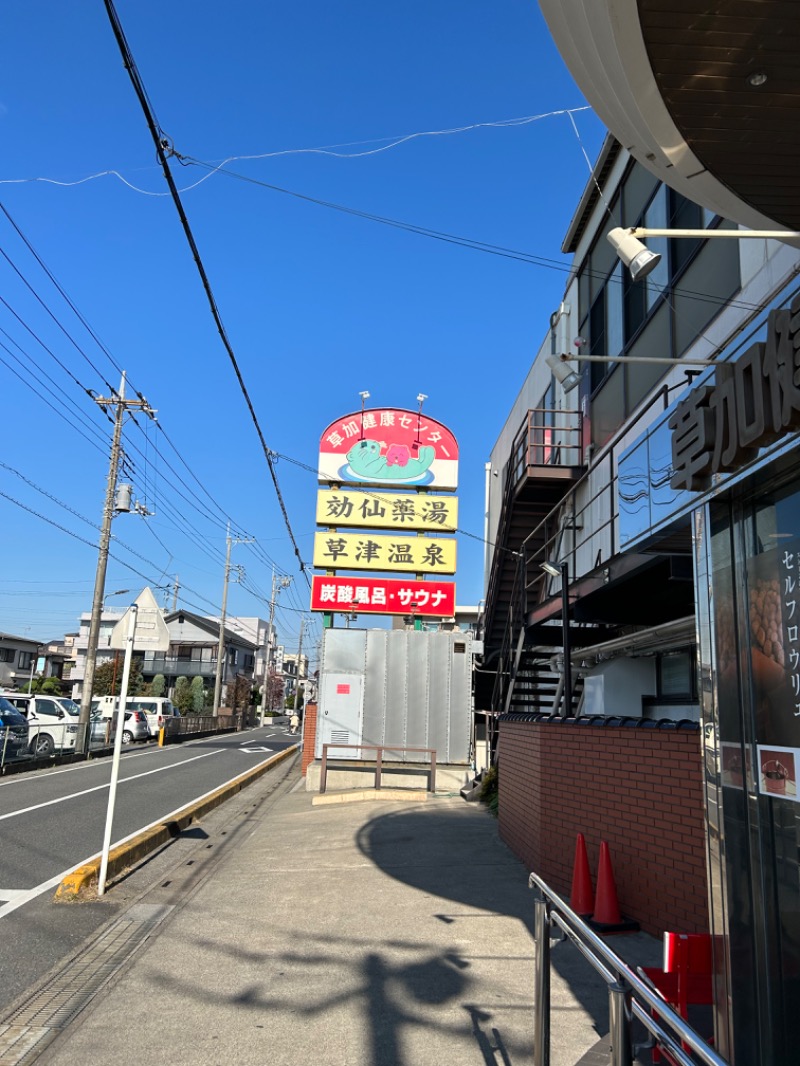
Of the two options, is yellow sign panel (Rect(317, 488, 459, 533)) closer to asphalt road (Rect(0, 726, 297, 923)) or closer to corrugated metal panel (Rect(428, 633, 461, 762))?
corrugated metal panel (Rect(428, 633, 461, 762))

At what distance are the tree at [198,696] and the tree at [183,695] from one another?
14.1 inches

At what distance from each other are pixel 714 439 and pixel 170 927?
5636mm

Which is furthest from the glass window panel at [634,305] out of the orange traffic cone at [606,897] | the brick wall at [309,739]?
the brick wall at [309,739]

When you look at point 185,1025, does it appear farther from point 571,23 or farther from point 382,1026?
point 571,23

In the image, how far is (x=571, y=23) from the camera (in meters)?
4.28

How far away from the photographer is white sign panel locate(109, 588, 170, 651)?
333 inches

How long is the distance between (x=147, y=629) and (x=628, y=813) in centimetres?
513

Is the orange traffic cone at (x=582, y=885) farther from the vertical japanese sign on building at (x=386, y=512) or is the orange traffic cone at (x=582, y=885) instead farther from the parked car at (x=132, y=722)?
the parked car at (x=132, y=722)

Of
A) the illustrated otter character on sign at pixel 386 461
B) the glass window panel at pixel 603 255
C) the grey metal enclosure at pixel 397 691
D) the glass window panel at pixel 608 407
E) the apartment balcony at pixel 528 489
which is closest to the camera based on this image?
the glass window panel at pixel 608 407

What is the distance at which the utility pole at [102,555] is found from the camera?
25.3m

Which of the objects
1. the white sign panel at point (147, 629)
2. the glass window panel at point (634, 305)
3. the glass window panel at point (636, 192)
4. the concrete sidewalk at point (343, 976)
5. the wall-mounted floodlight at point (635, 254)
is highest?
the glass window panel at point (636, 192)

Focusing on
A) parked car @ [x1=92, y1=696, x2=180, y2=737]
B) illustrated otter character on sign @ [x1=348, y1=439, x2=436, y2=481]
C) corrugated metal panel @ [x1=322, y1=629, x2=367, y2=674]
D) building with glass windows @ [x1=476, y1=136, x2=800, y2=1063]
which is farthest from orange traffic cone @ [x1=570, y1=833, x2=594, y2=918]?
parked car @ [x1=92, y1=696, x2=180, y2=737]

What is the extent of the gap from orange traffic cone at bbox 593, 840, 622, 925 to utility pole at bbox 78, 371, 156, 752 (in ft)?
70.4

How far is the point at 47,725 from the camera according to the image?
22312 mm
